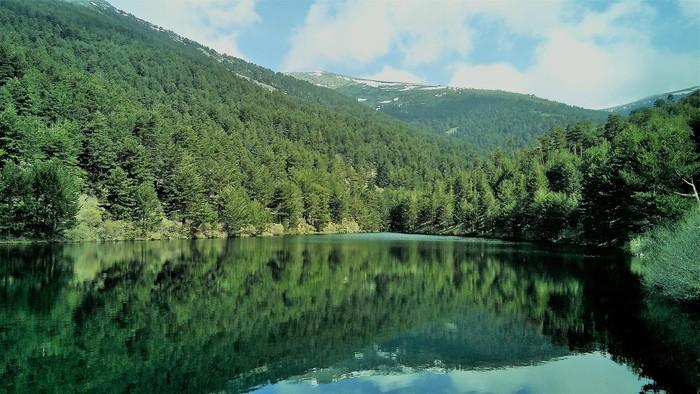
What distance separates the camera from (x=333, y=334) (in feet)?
69.3

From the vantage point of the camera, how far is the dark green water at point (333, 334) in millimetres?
15070

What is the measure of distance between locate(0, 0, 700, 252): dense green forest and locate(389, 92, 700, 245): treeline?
33cm

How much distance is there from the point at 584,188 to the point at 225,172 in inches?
3023

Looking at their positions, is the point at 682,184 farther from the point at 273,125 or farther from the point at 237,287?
the point at 273,125

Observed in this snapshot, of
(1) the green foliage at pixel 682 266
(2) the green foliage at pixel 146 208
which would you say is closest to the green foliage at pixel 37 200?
(2) the green foliage at pixel 146 208

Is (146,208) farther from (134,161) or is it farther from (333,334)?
(333,334)

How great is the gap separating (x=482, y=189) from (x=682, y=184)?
104800 mm

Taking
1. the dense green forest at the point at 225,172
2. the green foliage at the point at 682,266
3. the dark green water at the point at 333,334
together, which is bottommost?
the dark green water at the point at 333,334

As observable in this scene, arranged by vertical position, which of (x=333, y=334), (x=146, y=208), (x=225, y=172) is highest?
(x=225, y=172)

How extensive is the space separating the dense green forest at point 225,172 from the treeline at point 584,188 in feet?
1.07

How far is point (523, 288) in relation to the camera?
34188mm

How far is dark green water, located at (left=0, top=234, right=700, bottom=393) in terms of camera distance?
15070 mm

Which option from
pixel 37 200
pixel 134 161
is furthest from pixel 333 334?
pixel 134 161

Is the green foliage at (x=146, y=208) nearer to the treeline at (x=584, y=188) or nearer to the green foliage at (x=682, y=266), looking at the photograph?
the treeline at (x=584, y=188)
